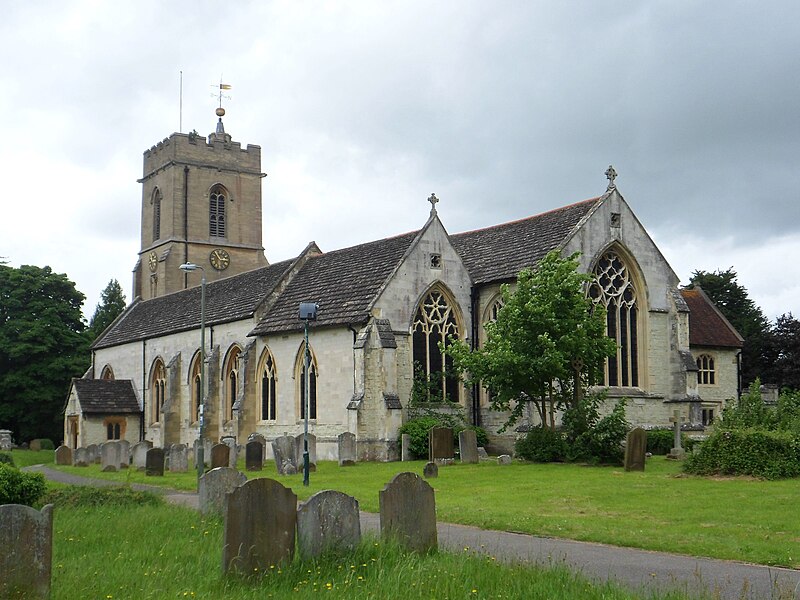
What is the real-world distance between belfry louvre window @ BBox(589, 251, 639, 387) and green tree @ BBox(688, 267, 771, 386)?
29.9 m

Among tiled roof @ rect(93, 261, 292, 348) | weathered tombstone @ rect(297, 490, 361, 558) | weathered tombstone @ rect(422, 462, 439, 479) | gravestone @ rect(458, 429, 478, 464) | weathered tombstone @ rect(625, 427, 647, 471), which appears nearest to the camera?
weathered tombstone @ rect(297, 490, 361, 558)

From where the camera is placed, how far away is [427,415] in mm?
36312

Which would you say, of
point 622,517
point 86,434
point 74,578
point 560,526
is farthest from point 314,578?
point 86,434

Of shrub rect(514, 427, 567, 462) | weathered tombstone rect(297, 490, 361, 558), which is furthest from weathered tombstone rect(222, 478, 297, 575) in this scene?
shrub rect(514, 427, 567, 462)

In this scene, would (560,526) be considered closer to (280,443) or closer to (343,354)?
(280,443)

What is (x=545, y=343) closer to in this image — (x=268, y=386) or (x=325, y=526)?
(x=268, y=386)

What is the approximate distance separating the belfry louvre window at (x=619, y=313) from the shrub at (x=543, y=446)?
746cm

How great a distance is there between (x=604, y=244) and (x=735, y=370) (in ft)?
55.4

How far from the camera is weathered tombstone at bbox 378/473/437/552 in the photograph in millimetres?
12828

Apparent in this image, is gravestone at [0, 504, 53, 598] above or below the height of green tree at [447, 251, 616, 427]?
below

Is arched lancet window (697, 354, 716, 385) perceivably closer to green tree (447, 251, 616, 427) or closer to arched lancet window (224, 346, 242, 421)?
green tree (447, 251, 616, 427)

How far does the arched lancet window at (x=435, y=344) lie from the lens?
3722 centimetres

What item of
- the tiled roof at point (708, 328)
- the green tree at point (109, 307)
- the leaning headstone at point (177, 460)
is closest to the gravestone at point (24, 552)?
the leaning headstone at point (177, 460)

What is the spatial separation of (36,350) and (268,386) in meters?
26.2
